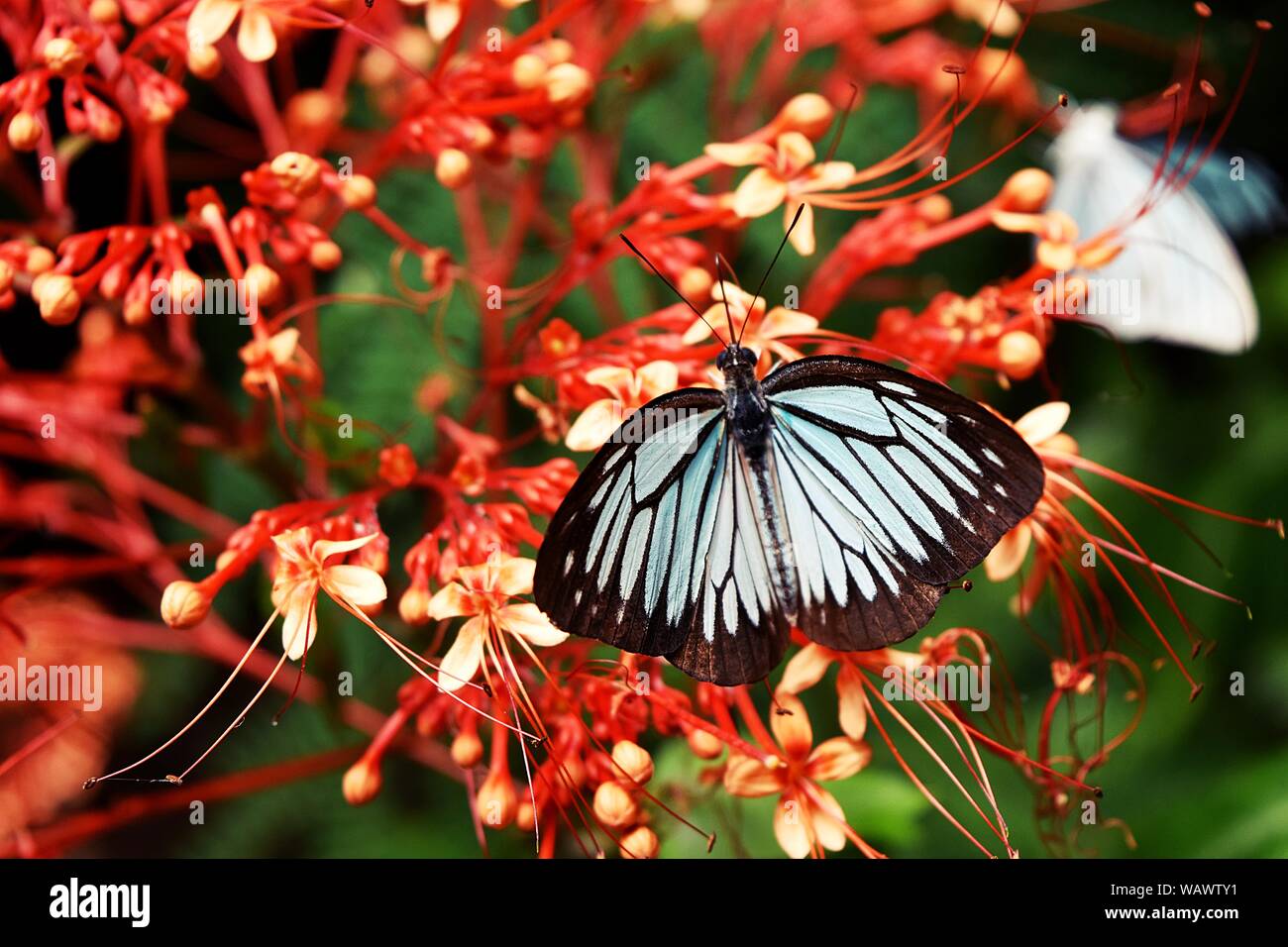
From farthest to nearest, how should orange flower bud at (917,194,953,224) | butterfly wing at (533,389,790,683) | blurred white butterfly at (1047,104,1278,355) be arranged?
blurred white butterfly at (1047,104,1278,355), orange flower bud at (917,194,953,224), butterfly wing at (533,389,790,683)

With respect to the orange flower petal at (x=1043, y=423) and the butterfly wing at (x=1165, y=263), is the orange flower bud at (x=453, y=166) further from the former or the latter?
the butterfly wing at (x=1165, y=263)

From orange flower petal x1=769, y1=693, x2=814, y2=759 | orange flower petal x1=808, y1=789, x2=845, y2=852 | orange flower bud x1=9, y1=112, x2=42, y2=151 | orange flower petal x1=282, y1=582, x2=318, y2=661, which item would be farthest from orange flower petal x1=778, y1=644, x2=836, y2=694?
orange flower bud x1=9, y1=112, x2=42, y2=151

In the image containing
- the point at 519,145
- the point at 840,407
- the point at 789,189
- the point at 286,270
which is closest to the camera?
the point at 840,407

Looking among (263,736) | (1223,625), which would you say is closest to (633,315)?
(263,736)

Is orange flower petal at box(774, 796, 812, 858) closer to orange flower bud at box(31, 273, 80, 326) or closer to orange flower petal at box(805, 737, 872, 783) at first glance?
orange flower petal at box(805, 737, 872, 783)

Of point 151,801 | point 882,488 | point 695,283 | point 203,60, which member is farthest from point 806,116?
point 151,801
